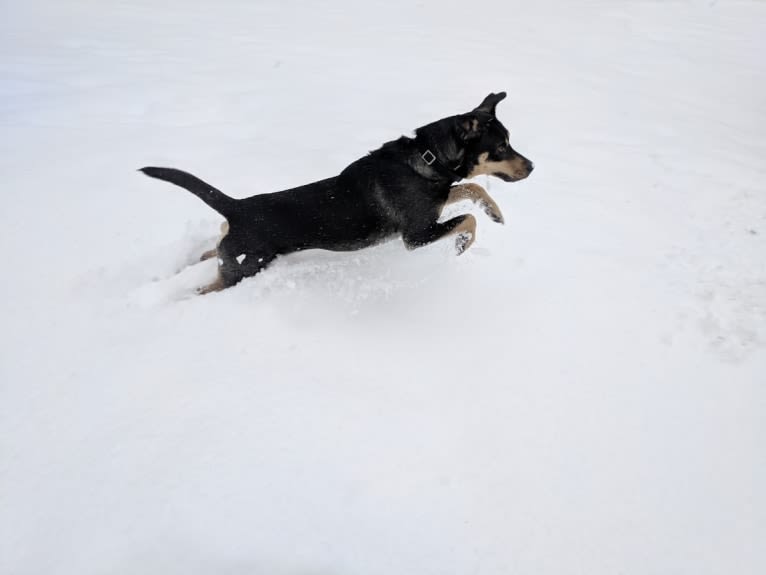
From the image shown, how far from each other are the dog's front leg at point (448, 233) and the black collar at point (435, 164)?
323 millimetres

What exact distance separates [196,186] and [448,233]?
5.79 ft

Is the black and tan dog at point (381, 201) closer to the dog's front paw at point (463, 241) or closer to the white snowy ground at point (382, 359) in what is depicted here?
the dog's front paw at point (463, 241)

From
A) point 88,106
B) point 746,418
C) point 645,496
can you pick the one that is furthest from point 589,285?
point 88,106

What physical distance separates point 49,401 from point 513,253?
329 centimetres

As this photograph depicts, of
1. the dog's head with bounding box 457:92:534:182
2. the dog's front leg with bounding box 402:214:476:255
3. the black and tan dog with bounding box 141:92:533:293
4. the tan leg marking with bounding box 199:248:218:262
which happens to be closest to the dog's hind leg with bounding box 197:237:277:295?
the black and tan dog with bounding box 141:92:533:293

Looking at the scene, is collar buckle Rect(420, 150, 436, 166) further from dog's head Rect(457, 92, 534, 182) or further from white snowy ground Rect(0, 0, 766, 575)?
white snowy ground Rect(0, 0, 766, 575)

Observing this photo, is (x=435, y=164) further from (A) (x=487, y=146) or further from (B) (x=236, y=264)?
(B) (x=236, y=264)

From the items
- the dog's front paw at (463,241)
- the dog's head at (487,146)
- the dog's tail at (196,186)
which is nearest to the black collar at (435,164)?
the dog's head at (487,146)

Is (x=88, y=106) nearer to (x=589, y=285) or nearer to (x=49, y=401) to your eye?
(x=49, y=401)

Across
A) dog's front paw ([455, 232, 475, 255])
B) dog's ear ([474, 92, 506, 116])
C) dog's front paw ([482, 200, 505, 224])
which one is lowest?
dog's front paw ([455, 232, 475, 255])

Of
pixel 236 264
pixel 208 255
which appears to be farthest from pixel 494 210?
pixel 208 255

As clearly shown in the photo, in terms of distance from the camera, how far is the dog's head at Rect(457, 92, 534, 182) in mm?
3682

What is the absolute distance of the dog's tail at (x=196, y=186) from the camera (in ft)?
11.5

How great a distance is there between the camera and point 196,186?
12.0 ft
